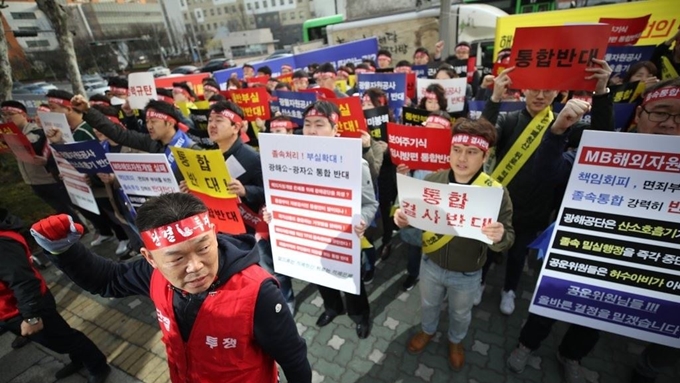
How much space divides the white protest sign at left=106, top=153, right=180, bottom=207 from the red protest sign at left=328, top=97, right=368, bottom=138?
2.12 m

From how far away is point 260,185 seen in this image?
3371 mm

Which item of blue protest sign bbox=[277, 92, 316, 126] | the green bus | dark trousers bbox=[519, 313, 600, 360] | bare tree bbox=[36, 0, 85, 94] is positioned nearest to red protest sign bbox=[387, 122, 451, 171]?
dark trousers bbox=[519, 313, 600, 360]

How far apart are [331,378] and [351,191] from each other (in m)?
1.96

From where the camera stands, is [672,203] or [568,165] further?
[568,165]

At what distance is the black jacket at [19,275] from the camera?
2484 mm

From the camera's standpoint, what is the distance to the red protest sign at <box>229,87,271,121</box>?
20.6 ft

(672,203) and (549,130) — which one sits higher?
(549,130)

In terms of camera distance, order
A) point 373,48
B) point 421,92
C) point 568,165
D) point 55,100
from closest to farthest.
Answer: point 568,165 < point 55,100 < point 421,92 < point 373,48

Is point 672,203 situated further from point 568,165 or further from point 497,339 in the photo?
point 497,339

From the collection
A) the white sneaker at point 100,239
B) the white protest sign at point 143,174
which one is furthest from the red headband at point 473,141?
the white sneaker at point 100,239

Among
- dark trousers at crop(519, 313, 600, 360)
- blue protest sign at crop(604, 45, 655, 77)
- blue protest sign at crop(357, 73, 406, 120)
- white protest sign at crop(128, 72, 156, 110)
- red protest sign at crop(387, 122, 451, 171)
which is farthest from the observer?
white protest sign at crop(128, 72, 156, 110)

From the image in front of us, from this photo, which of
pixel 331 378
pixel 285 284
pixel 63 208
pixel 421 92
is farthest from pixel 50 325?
pixel 421 92

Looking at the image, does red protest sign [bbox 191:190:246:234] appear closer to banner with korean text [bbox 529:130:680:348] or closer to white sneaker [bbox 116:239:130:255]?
banner with korean text [bbox 529:130:680:348]

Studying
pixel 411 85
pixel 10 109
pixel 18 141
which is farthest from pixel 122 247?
pixel 411 85
